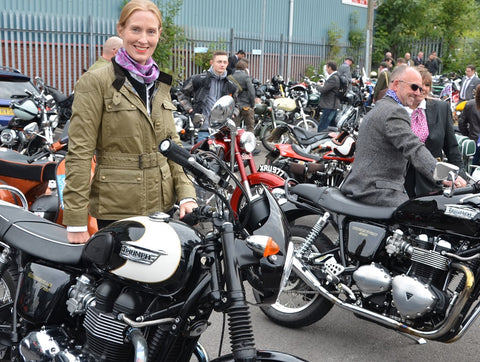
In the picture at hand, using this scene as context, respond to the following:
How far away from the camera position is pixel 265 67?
21.5 m

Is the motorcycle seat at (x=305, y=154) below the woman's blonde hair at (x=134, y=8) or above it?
below

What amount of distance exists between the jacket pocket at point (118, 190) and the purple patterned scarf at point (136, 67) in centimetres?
44

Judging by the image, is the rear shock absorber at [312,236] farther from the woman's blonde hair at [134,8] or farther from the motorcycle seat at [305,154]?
the motorcycle seat at [305,154]

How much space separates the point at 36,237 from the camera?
2861 millimetres

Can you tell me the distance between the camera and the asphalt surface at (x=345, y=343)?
3957 mm

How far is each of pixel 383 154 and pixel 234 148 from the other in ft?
5.66

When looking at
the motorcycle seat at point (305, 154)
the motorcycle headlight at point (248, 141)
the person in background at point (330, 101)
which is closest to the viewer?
the motorcycle headlight at point (248, 141)

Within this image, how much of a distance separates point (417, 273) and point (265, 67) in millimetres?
18493

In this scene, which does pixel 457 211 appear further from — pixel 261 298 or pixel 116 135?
pixel 116 135

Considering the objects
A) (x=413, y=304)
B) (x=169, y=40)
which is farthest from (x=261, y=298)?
(x=169, y=40)

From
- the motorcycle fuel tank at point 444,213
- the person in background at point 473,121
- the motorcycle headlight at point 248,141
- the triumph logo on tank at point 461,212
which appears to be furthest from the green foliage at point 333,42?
the triumph logo on tank at point 461,212

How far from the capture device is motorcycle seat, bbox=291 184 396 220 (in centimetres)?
381

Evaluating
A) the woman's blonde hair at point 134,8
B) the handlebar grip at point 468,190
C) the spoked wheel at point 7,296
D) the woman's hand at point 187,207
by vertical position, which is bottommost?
the spoked wheel at point 7,296

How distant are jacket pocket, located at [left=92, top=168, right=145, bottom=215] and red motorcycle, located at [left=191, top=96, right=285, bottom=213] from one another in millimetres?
1808
